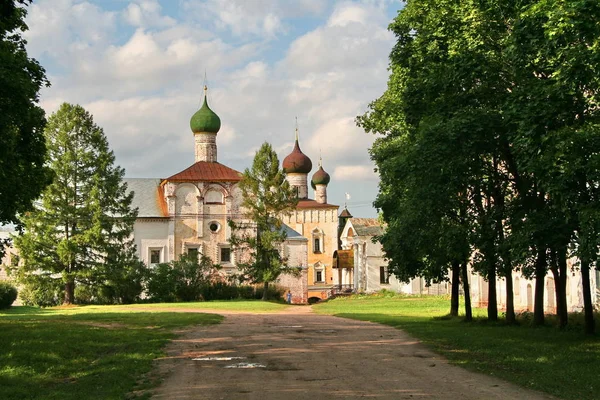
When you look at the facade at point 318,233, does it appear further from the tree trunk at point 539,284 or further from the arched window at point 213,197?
the tree trunk at point 539,284

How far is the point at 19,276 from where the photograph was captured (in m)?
48.6

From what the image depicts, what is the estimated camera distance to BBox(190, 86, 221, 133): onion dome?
6500cm

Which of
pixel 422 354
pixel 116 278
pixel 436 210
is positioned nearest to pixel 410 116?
pixel 436 210

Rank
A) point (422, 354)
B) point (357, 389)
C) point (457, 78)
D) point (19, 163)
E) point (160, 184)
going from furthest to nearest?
point (160, 184) → point (19, 163) → point (457, 78) → point (422, 354) → point (357, 389)

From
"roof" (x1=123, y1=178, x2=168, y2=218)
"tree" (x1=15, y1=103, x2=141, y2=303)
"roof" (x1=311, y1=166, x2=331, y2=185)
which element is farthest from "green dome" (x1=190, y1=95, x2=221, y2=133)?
"roof" (x1=311, y1=166, x2=331, y2=185)

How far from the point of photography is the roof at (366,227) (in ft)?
253

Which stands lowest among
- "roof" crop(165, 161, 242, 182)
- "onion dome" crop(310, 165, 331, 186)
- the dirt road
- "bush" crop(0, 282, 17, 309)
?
the dirt road

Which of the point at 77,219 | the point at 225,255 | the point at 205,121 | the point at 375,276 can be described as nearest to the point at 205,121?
the point at 205,121

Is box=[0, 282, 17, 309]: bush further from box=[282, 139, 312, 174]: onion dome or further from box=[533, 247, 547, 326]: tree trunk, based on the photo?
box=[282, 139, 312, 174]: onion dome

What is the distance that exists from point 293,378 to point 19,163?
12.3 m

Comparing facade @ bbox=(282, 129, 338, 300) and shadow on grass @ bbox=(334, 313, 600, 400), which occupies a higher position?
facade @ bbox=(282, 129, 338, 300)

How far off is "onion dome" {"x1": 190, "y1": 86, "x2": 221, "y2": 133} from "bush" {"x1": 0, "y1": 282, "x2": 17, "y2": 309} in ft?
77.5

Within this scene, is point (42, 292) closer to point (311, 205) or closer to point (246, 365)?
point (246, 365)

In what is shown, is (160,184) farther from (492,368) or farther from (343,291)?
(492,368)
